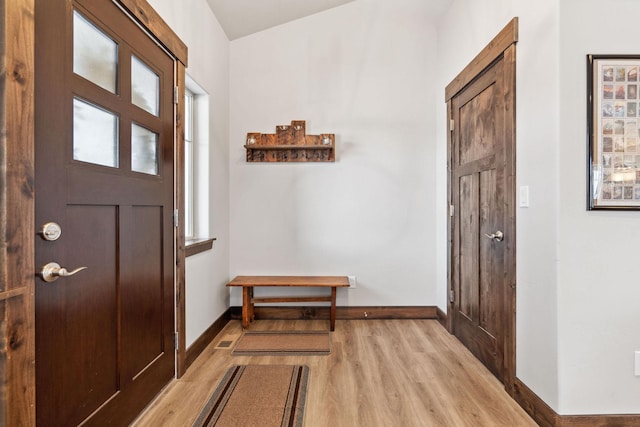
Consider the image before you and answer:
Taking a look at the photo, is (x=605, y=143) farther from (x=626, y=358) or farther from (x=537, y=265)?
(x=626, y=358)

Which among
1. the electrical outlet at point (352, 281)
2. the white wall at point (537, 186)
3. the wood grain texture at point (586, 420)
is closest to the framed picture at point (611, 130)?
the white wall at point (537, 186)

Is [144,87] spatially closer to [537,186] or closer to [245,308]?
[245,308]

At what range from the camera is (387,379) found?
2.27m

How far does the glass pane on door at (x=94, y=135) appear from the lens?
1422 mm

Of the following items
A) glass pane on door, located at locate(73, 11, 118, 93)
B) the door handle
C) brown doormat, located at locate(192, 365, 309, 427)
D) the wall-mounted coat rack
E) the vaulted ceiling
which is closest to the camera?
the door handle

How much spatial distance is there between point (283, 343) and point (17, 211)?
2172 mm

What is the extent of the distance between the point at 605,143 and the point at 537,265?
0.67m

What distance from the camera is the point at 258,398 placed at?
2027 mm

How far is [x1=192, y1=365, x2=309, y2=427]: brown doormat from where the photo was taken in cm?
182

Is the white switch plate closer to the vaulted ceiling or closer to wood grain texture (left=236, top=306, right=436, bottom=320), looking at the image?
wood grain texture (left=236, top=306, right=436, bottom=320)

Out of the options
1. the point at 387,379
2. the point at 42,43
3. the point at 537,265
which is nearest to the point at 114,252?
the point at 42,43

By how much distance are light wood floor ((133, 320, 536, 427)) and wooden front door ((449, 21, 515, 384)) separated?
0.21m

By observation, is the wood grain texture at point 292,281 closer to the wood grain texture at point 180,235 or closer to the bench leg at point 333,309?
the bench leg at point 333,309

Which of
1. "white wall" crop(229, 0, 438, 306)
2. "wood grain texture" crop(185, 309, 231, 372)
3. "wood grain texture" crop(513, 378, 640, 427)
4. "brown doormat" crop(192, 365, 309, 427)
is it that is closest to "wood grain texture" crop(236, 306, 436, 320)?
"white wall" crop(229, 0, 438, 306)
